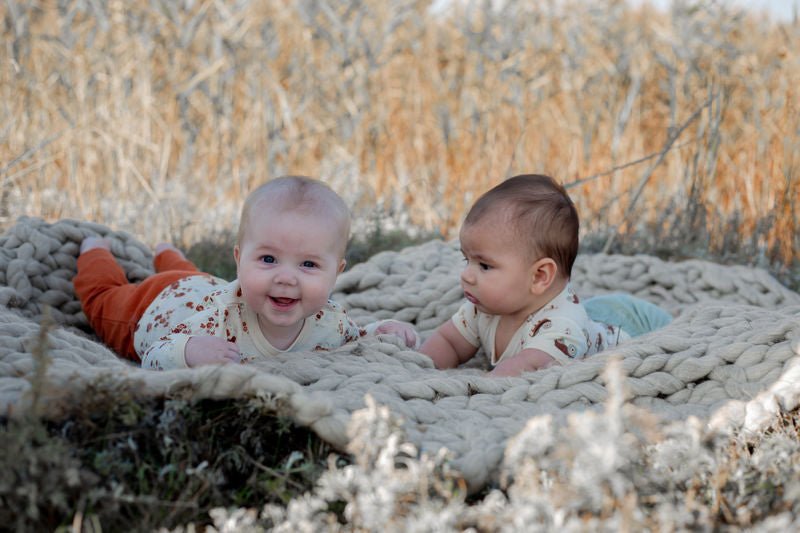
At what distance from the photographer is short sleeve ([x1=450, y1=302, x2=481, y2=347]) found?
2760mm

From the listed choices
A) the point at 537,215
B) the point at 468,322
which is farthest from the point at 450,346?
the point at 537,215

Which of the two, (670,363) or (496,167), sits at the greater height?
(496,167)

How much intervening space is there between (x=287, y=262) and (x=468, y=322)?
0.78 metres

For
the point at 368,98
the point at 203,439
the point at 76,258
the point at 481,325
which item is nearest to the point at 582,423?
the point at 203,439

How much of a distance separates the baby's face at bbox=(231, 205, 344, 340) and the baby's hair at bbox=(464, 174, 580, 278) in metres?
0.54

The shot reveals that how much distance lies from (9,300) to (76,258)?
1.43 ft

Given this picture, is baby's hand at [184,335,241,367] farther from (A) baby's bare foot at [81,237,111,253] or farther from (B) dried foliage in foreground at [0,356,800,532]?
(A) baby's bare foot at [81,237,111,253]

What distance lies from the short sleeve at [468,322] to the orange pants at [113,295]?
2.89ft

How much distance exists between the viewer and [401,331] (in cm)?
266

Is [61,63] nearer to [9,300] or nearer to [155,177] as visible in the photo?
[155,177]

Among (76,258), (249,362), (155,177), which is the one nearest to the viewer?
(249,362)

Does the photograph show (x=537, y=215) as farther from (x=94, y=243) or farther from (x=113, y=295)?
(x=94, y=243)

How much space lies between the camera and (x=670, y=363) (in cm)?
218

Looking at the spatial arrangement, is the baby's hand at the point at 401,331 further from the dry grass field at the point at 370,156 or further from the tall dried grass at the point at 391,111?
the tall dried grass at the point at 391,111
